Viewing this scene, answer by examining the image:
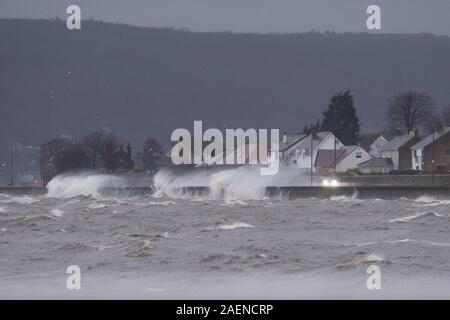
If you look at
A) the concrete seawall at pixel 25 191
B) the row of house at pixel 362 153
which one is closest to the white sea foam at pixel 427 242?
the row of house at pixel 362 153

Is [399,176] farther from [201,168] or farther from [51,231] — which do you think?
[51,231]

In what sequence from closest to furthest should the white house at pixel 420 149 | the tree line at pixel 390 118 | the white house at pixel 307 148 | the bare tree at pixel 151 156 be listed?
1. the white house at pixel 420 149
2. the white house at pixel 307 148
3. the tree line at pixel 390 118
4. the bare tree at pixel 151 156

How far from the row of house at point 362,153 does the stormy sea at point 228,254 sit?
5363cm

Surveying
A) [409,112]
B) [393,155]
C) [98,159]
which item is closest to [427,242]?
[393,155]

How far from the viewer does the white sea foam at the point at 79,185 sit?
112062 millimetres

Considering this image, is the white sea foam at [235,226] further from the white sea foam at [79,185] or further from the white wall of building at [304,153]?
the white wall of building at [304,153]

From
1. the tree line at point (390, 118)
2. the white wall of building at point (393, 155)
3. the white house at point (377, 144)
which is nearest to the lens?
the white wall of building at point (393, 155)

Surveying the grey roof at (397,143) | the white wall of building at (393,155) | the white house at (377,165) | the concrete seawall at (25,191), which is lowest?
the concrete seawall at (25,191)

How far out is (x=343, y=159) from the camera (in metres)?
132

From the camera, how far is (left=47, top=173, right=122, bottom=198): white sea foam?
112062mm

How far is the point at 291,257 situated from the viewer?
31.5m

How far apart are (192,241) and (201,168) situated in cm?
9225

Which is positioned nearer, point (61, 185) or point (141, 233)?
point (141, 233)

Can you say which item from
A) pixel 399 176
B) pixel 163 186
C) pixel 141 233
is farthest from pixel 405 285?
pixel 163 186
